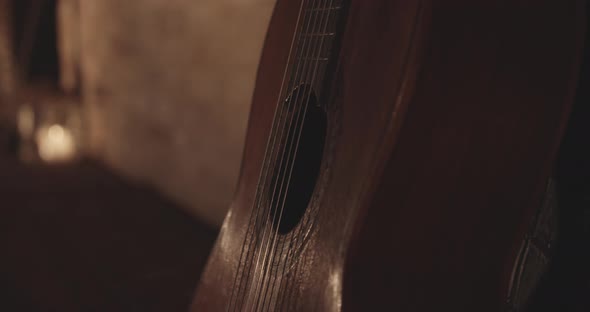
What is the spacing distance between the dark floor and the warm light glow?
18.7 inches

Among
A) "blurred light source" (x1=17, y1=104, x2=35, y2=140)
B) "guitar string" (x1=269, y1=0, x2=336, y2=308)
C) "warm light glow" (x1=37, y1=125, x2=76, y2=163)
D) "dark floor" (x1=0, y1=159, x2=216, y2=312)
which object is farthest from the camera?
"blurred light source" (x1=17, y1=104, x2=35, y2=140)

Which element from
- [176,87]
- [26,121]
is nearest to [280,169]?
[176,87]

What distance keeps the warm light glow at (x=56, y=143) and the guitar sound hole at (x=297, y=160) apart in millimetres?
3108

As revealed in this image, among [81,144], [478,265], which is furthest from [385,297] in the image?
[81,144]

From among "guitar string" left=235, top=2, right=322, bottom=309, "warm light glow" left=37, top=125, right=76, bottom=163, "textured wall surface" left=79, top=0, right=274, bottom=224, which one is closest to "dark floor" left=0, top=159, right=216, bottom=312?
"textured wall surface" left=79, top=0, right=274, bottom=224

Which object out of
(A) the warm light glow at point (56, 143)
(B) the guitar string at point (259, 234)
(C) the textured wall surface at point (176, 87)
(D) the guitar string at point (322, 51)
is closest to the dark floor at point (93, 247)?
(C) the textured wall surface at point (176, 87)

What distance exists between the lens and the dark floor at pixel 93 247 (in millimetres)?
1638

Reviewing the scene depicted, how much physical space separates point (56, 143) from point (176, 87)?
65.3 inches

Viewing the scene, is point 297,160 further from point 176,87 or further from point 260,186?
point 176,87

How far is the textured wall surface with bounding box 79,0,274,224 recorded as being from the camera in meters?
2.10

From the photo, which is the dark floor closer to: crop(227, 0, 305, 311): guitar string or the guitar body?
crop(227, 0, 305, 311): guitar string

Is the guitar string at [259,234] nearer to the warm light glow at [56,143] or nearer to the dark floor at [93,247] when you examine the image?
the dark floor at [93,247]

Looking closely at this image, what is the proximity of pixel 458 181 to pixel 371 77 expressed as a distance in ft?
0.63

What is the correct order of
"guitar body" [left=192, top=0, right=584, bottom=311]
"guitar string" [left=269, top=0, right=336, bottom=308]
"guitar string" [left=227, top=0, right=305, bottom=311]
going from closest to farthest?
1. "guitar body" [left=192, top=0, right=584, bottom=311]
2. "guitar string" [left=269, top=0, right=336, bottom=308]
3. "guitar string" [left=227, top=0, right=305, bottom=311]
